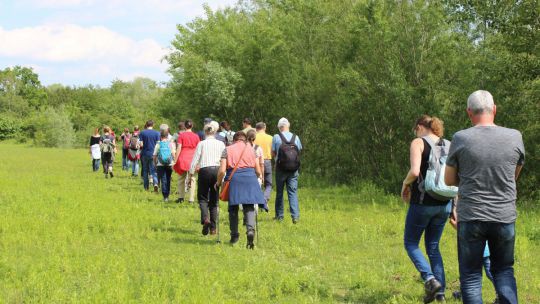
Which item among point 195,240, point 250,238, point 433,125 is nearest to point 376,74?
point 195,240

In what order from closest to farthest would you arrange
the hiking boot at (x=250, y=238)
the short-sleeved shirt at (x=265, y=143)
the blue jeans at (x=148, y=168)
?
the hiking boot at (x=250, y=238), the short-sleeved shirt at (x=265, y=143), the blue jeans at (x=148, y=168)

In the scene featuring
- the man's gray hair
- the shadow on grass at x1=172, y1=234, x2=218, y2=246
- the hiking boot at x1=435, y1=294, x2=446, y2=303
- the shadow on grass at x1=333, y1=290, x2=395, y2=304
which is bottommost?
the shadow on grass at x1=333, y1=290, x2=395, y2=304

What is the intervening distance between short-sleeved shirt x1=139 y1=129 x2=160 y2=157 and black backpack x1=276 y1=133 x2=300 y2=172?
619 cm

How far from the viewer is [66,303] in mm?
6648

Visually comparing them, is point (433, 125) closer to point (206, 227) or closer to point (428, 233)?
point (428, 233)

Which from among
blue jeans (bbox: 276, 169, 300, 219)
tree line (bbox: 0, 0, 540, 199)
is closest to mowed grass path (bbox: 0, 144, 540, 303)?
blue jeans (bbox: 276, 169, 300, 219)

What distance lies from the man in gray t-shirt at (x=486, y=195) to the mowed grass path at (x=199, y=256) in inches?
63.1

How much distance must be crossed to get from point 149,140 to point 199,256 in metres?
8.90

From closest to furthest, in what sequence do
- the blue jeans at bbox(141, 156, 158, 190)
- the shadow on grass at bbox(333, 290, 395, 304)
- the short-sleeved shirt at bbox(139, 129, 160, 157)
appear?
1. the shadow on grass at bbox(333, 290, 395, 304)
2. the short-sleeved shirt at bbox(139, 129, 160, 157)
3. the blue jeans at bbox(141, 156, 158, 190)

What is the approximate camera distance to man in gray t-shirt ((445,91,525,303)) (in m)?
5.16

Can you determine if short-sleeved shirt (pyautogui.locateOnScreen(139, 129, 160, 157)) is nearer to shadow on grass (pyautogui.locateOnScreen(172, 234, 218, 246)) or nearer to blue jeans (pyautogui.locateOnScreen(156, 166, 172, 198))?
blue jeans (pyautogui.locateOnScreen(156, 166, 172, 198))

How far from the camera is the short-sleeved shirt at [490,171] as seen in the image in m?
5.15

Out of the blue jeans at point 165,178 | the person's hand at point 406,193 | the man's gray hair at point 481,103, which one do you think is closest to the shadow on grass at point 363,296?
the person's hand at point 406,193

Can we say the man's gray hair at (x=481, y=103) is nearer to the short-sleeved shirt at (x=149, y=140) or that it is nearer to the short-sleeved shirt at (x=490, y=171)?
the short-sleeved shirt at (x=490, y=171)
